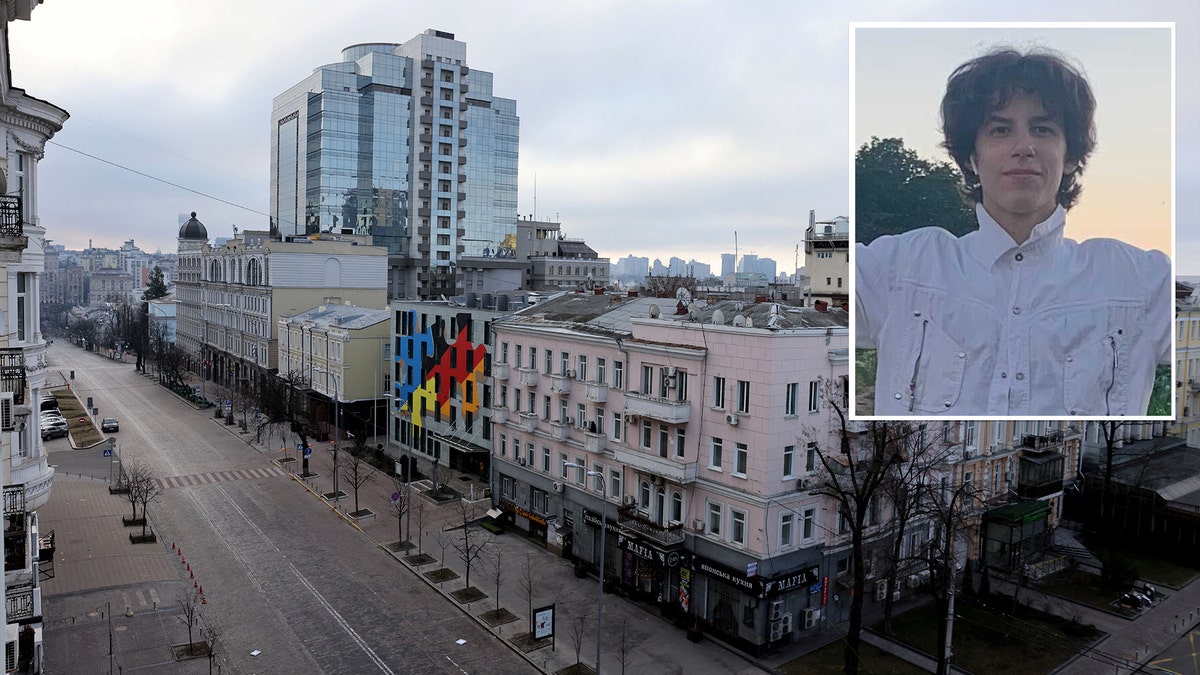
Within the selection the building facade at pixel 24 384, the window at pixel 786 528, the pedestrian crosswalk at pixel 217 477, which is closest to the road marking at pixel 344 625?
the building facade at pixel 24 384

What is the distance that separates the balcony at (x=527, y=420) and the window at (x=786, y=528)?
10969 mm

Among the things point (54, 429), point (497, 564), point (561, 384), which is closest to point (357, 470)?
point (497, 564)

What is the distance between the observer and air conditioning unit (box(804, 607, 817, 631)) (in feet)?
71.8

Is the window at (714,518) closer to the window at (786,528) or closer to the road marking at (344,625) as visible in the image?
the window at (786,528)

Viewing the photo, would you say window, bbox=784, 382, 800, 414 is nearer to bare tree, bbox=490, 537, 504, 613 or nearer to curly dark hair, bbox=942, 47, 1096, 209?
bare tree, bbox=490, 537, 504, 613

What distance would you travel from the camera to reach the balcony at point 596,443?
2583 centimetres

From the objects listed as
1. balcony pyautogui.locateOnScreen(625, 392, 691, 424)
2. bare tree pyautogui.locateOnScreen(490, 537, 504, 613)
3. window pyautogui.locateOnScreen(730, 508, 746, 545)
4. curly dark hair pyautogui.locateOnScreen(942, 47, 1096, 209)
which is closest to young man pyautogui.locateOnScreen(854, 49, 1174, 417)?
curly dark hair pyautogui.locateOnScreen(942, 47, 1096, 209)

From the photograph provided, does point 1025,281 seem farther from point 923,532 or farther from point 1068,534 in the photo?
point 1068,534

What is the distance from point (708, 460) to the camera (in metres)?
22.4

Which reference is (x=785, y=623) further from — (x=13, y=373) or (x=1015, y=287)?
(x=13, y=373)

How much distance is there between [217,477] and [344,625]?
61.5 ft

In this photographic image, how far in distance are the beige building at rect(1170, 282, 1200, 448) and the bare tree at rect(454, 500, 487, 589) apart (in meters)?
30.3

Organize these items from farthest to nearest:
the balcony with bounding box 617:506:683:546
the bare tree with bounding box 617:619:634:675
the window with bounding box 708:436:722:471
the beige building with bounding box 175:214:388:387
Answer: the beige building with bounding box 175:214:388:387, the balcony with bounding box 617:506:683:546, the window with bounding box 708:436:722:471, the bare tree with bounding box 617:619:634:675

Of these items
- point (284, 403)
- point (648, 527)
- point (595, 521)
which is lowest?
point (595, 521)
